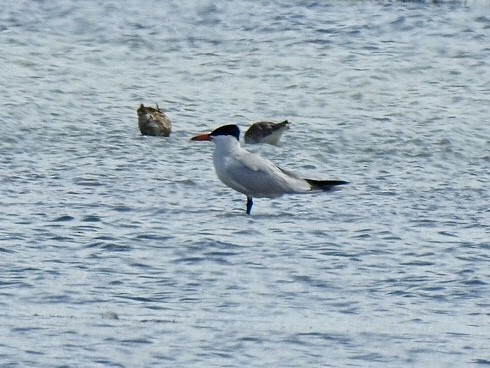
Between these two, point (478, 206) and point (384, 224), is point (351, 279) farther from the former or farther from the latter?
point (478, 206)

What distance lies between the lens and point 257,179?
11594mm

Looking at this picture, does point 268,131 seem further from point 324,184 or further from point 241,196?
point 324,184

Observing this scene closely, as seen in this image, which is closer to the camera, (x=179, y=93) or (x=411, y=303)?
(x=411, y=303)

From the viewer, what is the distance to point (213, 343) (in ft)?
23.3

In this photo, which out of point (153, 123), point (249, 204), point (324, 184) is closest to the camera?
point (249, 204)

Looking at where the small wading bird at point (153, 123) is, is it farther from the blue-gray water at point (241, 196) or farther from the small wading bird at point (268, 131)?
the small wading bird at point (268, 131)

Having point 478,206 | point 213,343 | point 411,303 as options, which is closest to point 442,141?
point 478,206

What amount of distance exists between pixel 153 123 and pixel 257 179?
245 centimetres

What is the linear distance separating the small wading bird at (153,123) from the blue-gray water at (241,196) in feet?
0.39

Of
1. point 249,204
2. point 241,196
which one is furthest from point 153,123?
point 249,204

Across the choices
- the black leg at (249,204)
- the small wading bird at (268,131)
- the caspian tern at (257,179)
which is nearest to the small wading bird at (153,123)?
the small wading bird at (268,131)

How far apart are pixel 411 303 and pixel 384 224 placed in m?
2.29

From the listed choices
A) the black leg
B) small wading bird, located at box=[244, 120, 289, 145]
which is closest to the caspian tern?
the black leg

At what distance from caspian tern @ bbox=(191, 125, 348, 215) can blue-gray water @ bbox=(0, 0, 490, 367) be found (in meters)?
0.17
